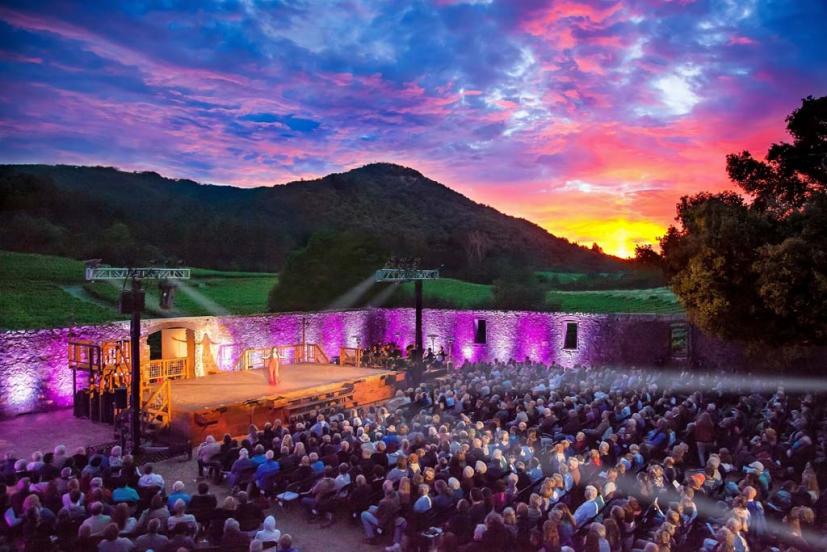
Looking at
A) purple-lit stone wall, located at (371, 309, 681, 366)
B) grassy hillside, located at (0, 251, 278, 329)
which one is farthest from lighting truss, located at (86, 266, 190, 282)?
purple-lit stone wall, located at (371, 309, 681, 366)

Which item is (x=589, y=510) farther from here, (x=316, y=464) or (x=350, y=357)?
(x=350, y=357)

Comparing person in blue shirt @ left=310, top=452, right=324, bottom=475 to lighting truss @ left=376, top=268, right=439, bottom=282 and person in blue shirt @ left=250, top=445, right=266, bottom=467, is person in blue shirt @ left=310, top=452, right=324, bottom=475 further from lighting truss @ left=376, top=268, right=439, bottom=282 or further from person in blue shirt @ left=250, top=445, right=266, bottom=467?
lighting truss @ left=376, top=268, right=439, bottom=282

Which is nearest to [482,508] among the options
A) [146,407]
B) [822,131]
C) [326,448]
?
[326,448]

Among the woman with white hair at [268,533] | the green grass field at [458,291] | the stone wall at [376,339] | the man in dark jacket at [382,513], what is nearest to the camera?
the woman with white hair at [268,533]

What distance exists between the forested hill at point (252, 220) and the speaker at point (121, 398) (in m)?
21.7

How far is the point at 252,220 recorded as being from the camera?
61.7m

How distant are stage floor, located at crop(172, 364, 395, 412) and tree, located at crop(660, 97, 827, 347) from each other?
1094 cm

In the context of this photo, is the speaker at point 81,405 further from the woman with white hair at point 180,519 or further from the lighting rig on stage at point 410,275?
the woman with white hair at point 180,519

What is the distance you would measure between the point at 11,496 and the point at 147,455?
512 cm

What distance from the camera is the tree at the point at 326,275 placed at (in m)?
42.5

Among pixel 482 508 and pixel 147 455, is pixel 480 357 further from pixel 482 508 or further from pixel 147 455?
pixel 482 508

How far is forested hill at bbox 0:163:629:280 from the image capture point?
45062 millimetres

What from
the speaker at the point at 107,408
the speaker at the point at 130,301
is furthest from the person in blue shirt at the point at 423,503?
the speaker at the point at 107,408

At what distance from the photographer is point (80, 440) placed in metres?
14.5
